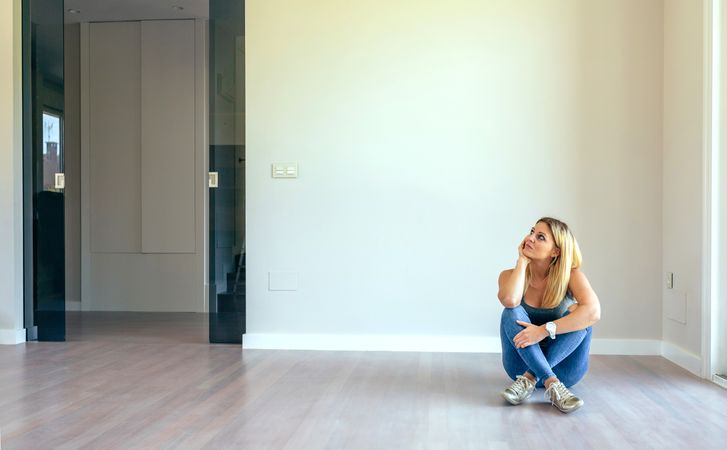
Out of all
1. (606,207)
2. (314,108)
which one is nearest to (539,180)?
Result: (606,207)

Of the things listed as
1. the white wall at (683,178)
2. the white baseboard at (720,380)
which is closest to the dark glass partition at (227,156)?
the white wall at (683,178)

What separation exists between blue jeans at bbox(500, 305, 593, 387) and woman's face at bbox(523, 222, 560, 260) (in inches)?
9.9

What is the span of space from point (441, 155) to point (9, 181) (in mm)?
2961

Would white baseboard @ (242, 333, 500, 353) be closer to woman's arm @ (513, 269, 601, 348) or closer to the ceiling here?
woman's arm @ (513, 269, 601, 348)

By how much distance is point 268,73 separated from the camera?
15.7ft

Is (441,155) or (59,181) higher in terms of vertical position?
(441,155)

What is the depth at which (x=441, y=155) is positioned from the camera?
15.3 ft

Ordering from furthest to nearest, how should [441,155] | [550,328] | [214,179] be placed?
[214,179] < [441,155] < [550,328]

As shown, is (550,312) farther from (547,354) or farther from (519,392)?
(519,392)

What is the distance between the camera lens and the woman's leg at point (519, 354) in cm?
320

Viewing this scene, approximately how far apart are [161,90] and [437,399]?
475cm

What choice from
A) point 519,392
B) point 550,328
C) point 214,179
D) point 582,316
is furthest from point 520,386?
point 214,179

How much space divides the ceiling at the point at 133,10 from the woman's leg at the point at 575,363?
4.53 metres

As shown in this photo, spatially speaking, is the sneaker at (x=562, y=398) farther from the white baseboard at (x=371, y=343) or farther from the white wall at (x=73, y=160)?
the white wall at (x=73, y=160)
